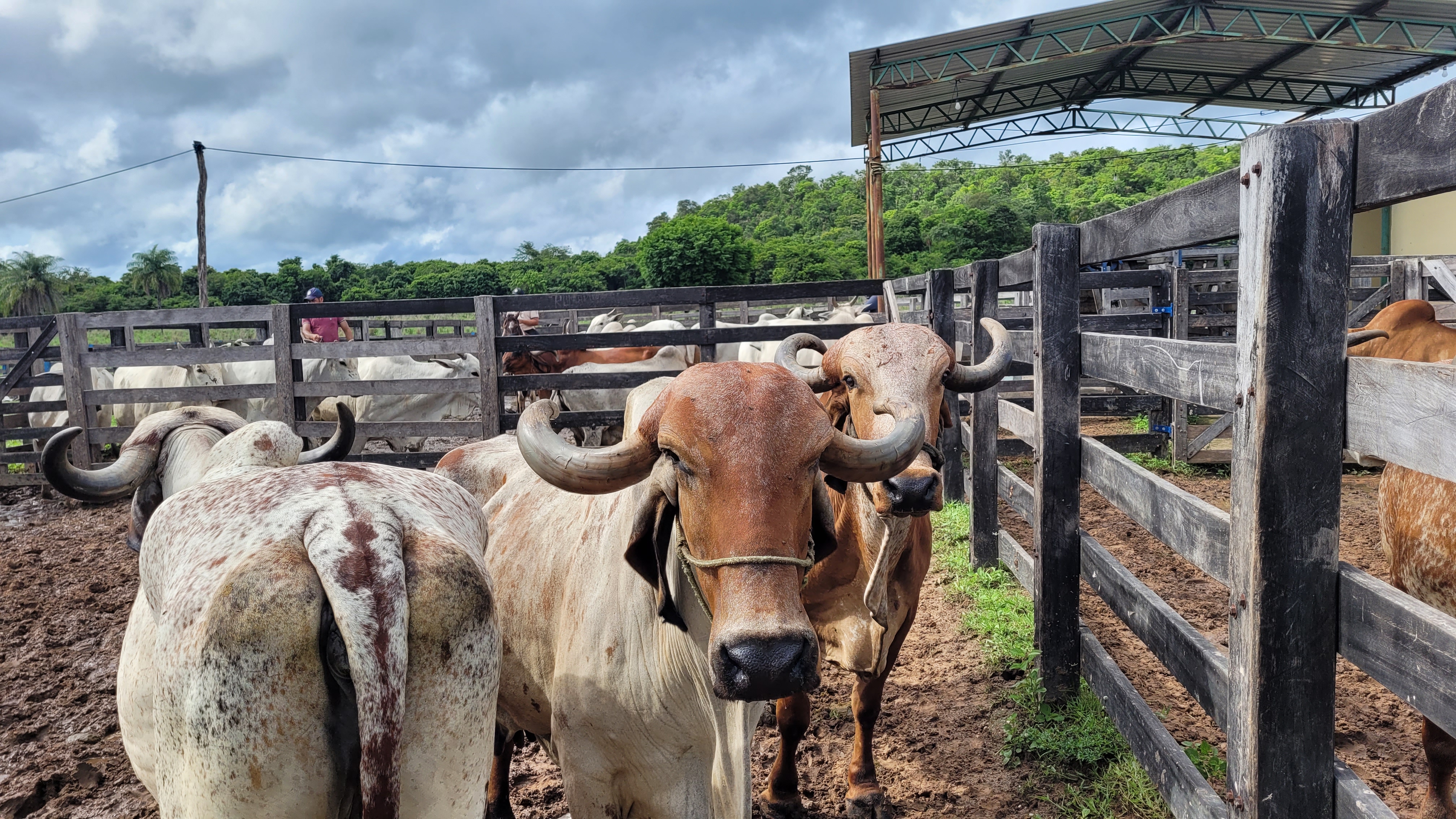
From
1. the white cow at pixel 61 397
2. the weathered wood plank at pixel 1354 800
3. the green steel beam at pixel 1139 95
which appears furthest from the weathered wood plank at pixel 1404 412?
the green steel beam at pixel 1139 95

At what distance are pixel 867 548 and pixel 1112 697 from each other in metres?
1.23

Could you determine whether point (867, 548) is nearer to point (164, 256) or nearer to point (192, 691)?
point (192, 691)

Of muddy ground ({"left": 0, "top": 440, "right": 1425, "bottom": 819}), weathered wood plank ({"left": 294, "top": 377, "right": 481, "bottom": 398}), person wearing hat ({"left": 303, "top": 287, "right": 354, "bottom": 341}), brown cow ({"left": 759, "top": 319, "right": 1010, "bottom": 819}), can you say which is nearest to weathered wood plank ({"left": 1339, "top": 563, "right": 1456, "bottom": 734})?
brown cow ({"left": 759, "top": 319, "right": 1010, "bottom": 819})

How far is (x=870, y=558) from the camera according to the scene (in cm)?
361

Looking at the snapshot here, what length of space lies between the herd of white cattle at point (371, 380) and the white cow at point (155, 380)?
11 millimetres

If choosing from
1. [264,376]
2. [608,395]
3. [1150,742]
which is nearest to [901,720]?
[1150,742]

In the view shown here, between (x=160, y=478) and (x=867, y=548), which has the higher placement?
(x=160, y=478)

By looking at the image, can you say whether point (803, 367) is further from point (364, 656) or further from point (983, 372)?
point (364, 656)

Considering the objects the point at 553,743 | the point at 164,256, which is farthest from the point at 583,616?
the point at 164,256

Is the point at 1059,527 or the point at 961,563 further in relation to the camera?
the point at 961,563

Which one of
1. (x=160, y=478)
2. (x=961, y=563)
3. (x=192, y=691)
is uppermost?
(x=160, y=478)

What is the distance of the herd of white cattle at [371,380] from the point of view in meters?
10.7

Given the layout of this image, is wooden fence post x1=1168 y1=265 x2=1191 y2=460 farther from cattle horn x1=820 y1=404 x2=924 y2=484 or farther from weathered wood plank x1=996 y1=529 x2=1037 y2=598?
cattle horn x1=820 y1=404 x2=924 y2=484

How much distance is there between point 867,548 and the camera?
3.61 m
